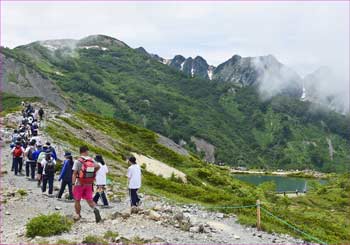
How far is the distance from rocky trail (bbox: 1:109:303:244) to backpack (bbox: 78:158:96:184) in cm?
189

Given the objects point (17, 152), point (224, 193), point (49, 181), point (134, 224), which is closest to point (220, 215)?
point (134, 224)

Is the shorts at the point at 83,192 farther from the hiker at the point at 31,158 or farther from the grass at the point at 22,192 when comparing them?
the hiker at the point at 31,158

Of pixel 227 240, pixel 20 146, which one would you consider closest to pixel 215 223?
pixel 227 240

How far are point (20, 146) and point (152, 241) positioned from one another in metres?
21.0

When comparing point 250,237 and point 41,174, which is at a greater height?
point 41,174

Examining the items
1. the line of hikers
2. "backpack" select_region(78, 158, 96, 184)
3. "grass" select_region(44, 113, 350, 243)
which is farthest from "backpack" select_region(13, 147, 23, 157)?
"backpack" select_region(78, 158, 96, 184)

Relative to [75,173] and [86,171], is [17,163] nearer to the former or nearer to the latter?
[75,173]

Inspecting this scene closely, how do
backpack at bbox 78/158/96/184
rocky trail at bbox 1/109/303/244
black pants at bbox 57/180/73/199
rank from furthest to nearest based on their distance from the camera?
black pants at bbox 57/180/73/199, backpack at bbox 78/158/96/184, rocky trail at bbox 1/109/303/244

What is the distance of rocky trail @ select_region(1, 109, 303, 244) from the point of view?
17.9m

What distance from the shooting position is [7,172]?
36.0 metres

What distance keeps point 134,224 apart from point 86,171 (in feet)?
9.92

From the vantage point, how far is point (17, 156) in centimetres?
3447

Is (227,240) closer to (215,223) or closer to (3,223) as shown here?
(215,223)

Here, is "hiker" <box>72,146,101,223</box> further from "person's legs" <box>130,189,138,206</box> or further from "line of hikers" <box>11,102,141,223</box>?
"person's legs" <box>130,189,138,206</box>
